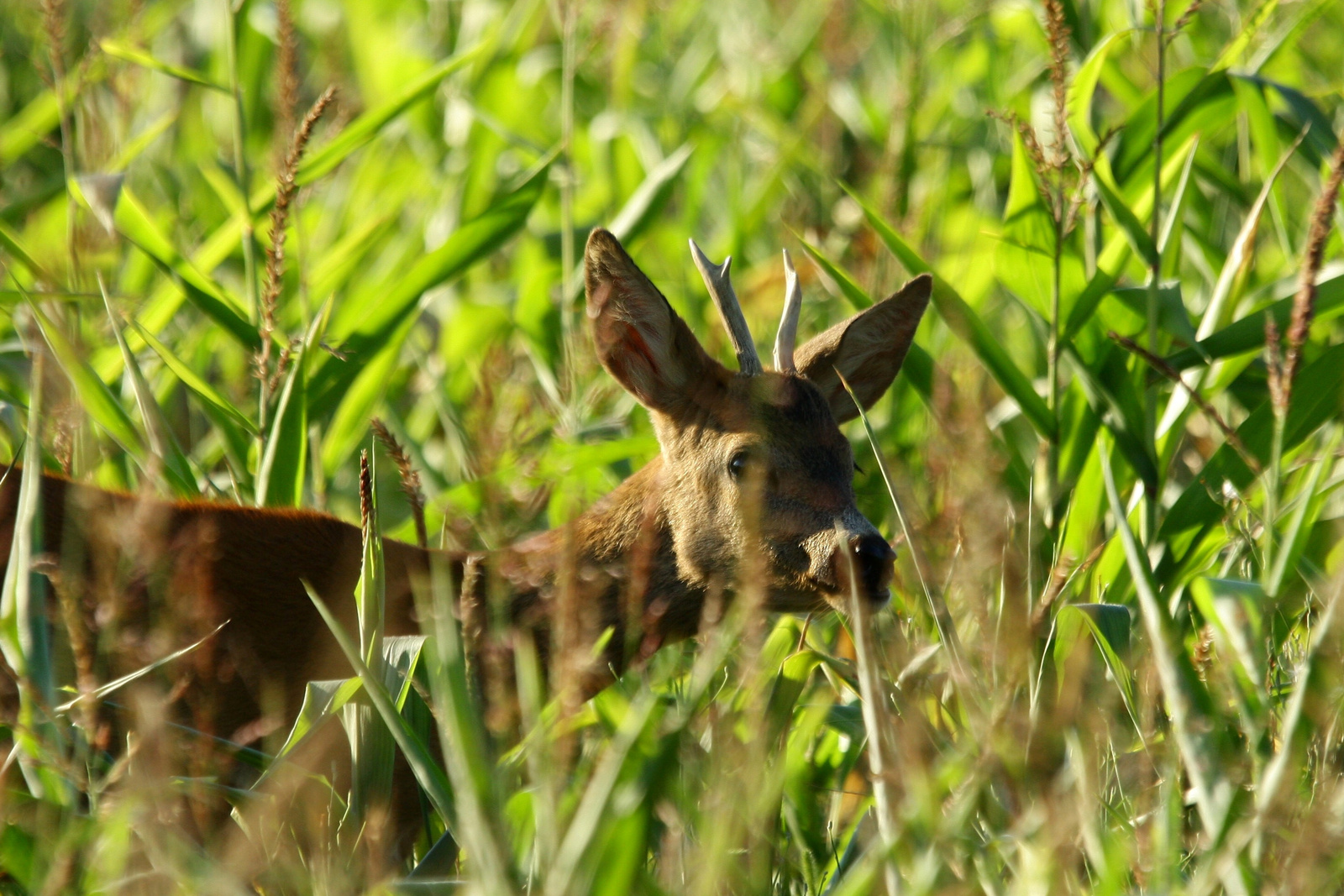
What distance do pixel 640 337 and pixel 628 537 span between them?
19.4 inches

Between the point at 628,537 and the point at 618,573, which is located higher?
the point at 628,537

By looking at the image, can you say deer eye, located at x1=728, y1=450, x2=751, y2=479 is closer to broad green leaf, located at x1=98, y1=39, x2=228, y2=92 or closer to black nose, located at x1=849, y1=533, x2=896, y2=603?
black nose, located at x1=849, y1=533, x2=896, y2=603

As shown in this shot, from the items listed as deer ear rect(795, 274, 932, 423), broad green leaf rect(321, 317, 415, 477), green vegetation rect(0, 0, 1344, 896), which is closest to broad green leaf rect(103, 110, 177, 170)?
green vegetation rect(0, 0, 1344, 896)

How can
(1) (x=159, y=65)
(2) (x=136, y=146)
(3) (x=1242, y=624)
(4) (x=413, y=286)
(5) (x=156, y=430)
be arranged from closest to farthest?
(3) (x=1242, y=624)
(5) (x=156, y=430)
(1) (x=159, y=65)
(4) (x=413, y=286)
(2) (x=136, y=146)

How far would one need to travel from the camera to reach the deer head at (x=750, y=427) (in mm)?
2984

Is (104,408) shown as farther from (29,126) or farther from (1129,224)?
(29,126)

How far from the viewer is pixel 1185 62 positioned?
5.66 m

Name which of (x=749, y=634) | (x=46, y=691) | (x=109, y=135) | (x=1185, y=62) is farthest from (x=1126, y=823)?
(x=1185, y=62)

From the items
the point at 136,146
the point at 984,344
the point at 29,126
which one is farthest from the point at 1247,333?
the point at 29,126

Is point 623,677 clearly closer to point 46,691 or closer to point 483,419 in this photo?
point 483,419

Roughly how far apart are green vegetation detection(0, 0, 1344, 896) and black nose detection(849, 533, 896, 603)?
0.12 metres

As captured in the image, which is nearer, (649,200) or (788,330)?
(788,330)

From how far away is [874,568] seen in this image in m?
2.82

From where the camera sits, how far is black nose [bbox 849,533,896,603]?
281 cm
